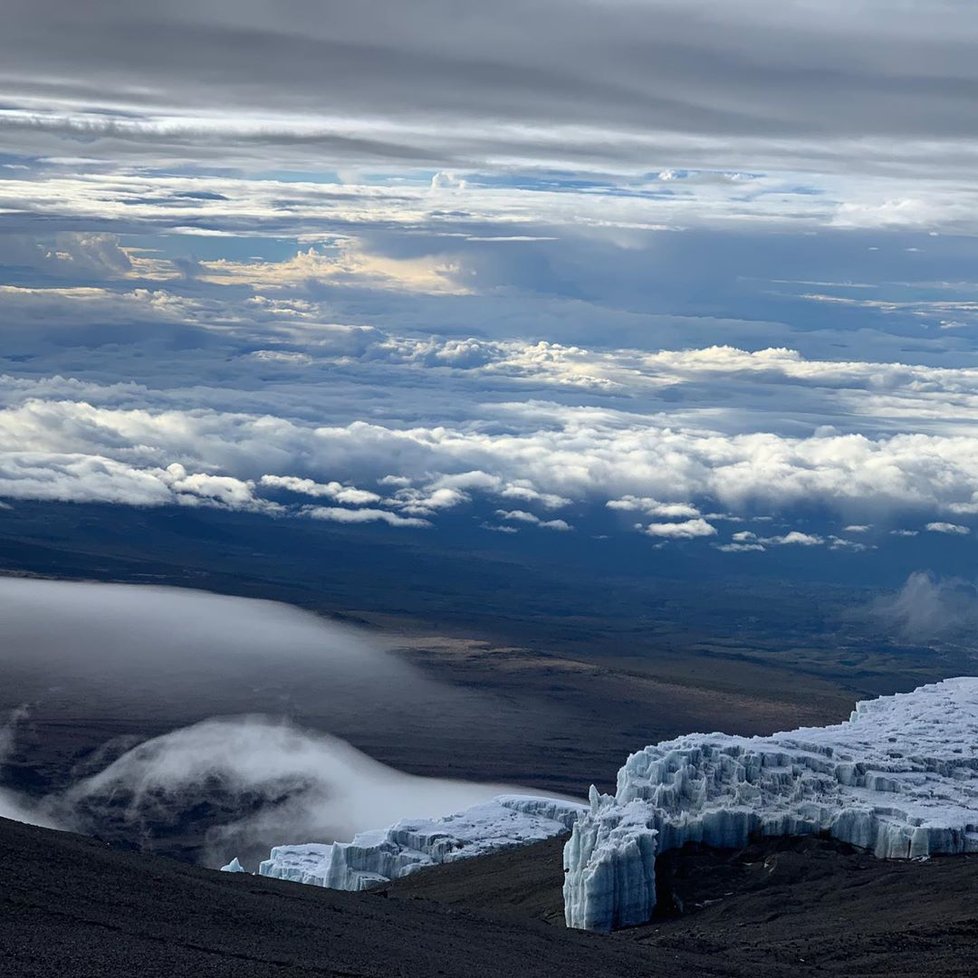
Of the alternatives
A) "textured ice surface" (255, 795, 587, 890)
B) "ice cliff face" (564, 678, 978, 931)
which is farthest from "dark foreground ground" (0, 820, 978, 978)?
"textured ice surface" (255, 795, 587, 890)

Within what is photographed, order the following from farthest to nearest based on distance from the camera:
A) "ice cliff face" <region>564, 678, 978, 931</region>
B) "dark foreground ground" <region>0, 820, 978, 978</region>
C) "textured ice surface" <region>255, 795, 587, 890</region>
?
"textured ice surface" <region>255, 795, 587, 890</region> → "ice cliff face" <region>564, 678, 978, 931</region> → "dark foreground ground" <region>0, 820, 978, 978</region>

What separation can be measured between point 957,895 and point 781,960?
1974cm

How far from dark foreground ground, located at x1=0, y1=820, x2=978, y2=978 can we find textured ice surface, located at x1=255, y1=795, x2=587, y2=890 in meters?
33.2

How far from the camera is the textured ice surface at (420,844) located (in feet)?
439

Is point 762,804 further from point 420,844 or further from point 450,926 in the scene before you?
point 420,844

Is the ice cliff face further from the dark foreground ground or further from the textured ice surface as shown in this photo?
the textured ice surface

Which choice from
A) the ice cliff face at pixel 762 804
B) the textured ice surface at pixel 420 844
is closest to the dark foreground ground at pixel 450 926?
the ice cliff face at pixel 762 804

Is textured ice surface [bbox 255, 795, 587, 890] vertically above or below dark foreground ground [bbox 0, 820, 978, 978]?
above

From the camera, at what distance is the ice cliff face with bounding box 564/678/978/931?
323 feet

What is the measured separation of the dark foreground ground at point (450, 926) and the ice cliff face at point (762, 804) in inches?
97.6

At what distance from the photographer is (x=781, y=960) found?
255ft

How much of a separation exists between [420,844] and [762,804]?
1610 inches

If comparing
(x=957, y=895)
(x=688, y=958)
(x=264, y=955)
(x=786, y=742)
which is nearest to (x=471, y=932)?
(x=688, y=958)

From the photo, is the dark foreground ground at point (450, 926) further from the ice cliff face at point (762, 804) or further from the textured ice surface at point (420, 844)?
the textured ice surface at point (420, 844)
